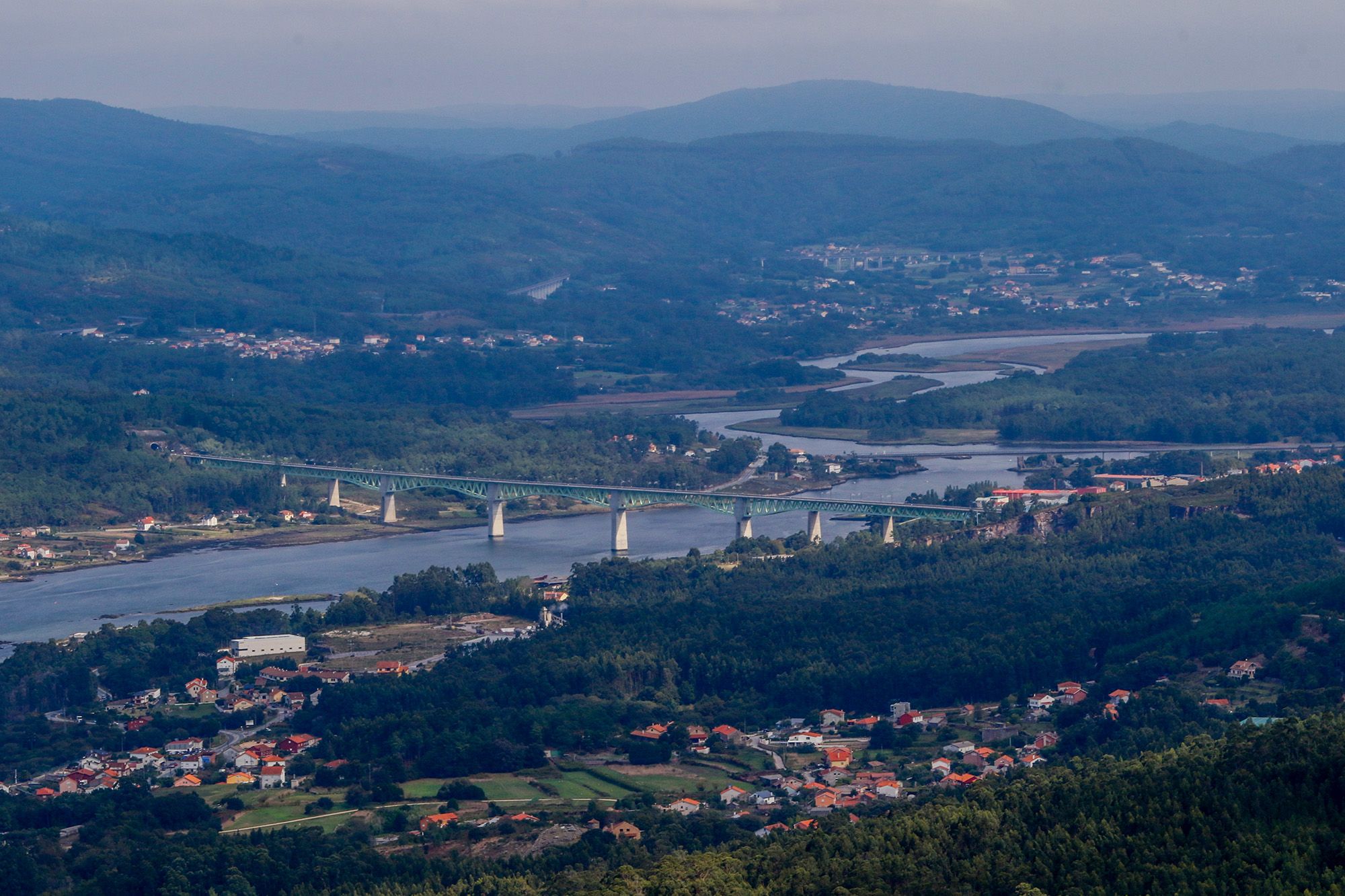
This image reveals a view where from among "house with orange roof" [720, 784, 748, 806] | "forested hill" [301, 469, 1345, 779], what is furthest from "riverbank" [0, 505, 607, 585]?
"house with orange roof" [720, 784, 748, 806]

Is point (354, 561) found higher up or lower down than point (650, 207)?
lower down

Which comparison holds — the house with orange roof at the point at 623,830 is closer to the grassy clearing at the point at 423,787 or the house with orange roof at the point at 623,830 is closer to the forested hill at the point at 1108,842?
the forested hill at the point at 1108,842

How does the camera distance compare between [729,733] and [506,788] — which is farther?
[729,733]

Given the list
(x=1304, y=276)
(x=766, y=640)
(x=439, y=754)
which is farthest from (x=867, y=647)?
(x=1304, y=276)

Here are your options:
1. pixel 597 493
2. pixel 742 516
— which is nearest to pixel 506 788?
pixel 742 516

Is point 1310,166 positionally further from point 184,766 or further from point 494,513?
point 184,766

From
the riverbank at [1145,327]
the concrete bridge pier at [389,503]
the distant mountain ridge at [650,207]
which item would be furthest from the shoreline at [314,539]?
the distant mountain ridge at [650,207]

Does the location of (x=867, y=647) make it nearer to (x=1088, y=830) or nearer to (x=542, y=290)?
(x=1088, y=830)
